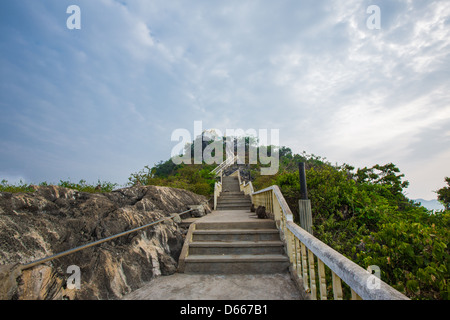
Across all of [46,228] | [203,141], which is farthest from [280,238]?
[203,141]

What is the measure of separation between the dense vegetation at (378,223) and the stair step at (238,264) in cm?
112

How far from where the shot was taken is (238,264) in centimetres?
344

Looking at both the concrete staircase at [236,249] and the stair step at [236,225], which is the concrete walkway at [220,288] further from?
the stair step at [236,225]

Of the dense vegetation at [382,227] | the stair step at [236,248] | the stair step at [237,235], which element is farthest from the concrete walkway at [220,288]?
the dense vegetation at [382,227]

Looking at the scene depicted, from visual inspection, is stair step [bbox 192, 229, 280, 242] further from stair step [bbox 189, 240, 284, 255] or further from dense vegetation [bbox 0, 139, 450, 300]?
dense vegetation [bbox 0, 139, 450, 300]

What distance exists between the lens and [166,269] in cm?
332

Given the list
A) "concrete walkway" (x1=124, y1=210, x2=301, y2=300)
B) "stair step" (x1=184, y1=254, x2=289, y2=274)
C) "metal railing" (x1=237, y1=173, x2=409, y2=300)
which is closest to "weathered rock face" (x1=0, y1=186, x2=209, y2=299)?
"concrete walkway" (x1=124, y1=210, x2=301, y2=300)

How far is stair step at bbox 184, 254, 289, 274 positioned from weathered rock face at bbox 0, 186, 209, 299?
0.39 metres

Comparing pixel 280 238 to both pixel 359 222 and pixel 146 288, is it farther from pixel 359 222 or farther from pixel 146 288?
pixel 146 288

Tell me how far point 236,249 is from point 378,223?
3.20 metres

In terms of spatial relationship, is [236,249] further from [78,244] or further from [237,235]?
[78,244]

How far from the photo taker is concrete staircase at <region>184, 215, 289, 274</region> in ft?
11.2
